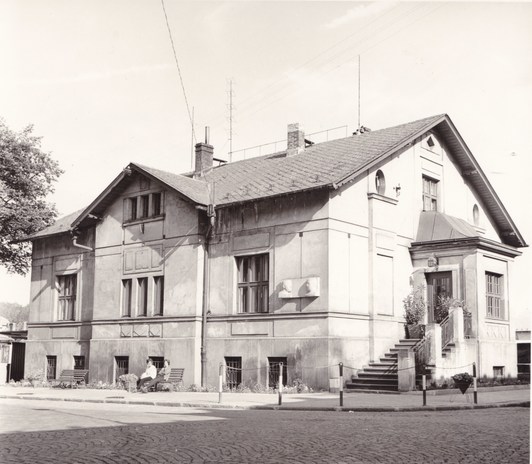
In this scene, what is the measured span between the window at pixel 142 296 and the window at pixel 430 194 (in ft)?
38.2

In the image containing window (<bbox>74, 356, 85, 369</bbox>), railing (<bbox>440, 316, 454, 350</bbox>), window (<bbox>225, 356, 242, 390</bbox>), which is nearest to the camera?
railing (<bbox>440, 316, 454, 350</bbox>)

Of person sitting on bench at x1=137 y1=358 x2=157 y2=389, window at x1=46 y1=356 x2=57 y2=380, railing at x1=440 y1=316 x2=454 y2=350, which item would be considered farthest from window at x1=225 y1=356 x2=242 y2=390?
window at x1=46 y1=356 x2=57 y2=380

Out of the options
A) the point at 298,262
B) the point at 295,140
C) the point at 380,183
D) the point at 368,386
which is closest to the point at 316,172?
the point at 380,183

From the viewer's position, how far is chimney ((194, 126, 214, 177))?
34750 mm

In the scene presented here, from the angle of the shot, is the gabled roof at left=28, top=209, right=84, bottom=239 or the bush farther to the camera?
the gabled roof at left=28, top=209, right=84, bottom=239

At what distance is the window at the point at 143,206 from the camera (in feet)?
97.9

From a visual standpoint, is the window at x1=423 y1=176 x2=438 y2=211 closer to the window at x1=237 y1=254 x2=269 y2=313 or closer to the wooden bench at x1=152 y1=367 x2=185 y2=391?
the window at x1=237 y1=254 x2=269 y2=313

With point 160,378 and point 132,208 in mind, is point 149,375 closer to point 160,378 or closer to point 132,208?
point 160,378

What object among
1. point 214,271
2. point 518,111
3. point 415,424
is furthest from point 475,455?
point 214,271

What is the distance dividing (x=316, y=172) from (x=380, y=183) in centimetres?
298

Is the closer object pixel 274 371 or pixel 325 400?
pixel 325 400

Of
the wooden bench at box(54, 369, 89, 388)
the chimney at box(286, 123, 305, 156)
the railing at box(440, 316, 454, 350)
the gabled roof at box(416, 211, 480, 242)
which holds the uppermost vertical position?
the chimney at box(286, 123, 305, 156)

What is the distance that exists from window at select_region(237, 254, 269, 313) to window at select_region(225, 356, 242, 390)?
1.78 m

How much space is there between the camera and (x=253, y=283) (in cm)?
2650
